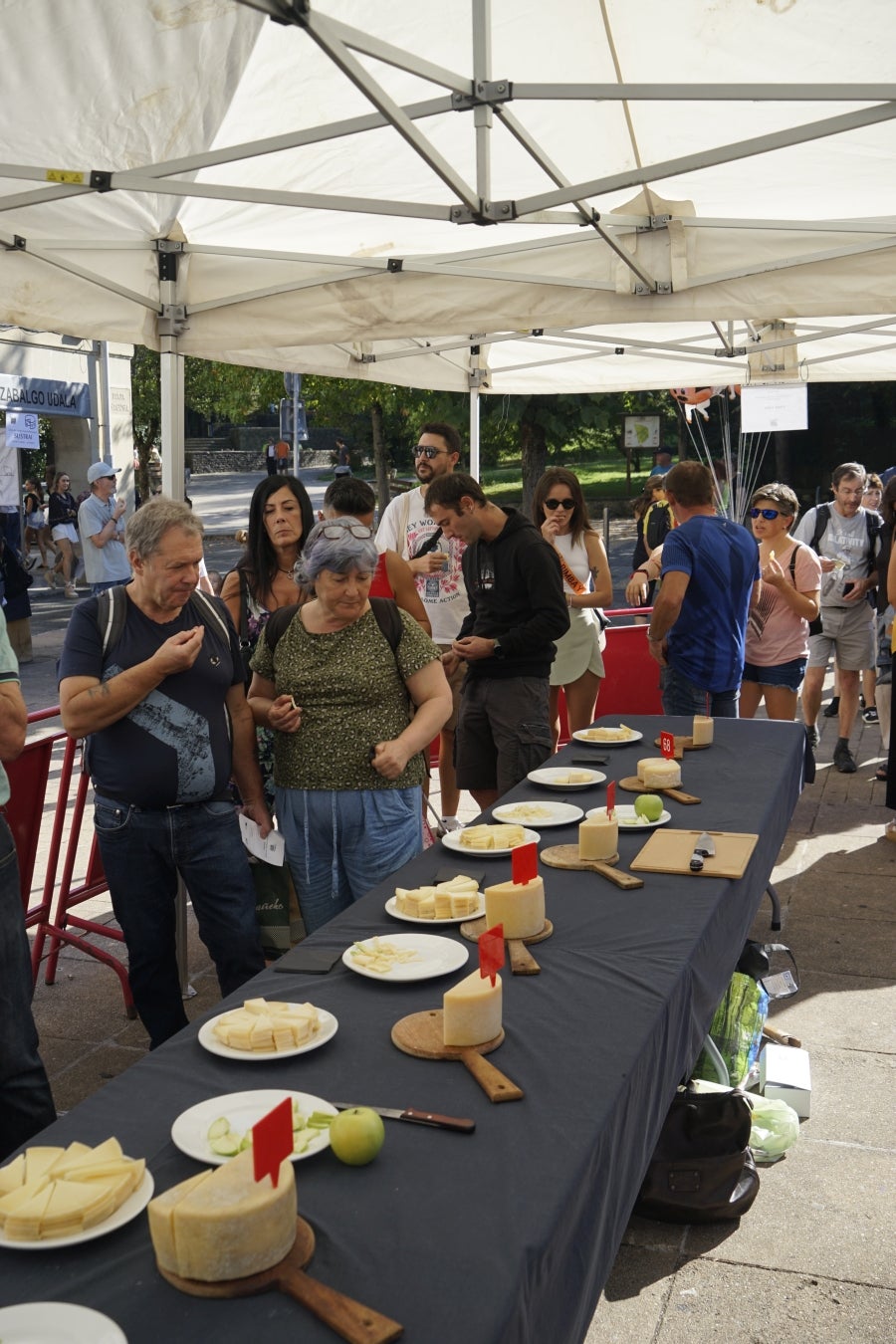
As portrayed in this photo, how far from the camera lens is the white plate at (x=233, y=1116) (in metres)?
1.78

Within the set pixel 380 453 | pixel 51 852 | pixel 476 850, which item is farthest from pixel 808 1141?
pixel 380 453

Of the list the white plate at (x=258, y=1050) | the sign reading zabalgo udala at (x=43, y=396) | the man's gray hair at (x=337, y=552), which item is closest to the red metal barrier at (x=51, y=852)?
the man's gray hair at (x=337, y=552)

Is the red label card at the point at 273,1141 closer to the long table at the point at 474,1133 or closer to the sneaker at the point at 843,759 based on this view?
the long table at the point at 474,1133

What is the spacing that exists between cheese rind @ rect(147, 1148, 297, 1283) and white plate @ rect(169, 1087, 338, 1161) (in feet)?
0.78

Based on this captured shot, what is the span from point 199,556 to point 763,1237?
7.35 feet

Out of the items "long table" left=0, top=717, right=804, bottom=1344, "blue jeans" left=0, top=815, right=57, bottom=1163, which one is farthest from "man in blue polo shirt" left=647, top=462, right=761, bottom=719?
"blue jeans" left=0, top=815, right=57, bottom=1163

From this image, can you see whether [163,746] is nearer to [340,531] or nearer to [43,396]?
[340,531]

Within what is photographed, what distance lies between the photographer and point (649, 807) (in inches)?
143

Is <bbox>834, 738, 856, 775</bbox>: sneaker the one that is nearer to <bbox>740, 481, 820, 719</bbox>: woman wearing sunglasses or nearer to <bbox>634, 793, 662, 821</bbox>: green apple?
<bbox>740, 481, 820, 719</bbox>: woman wearing sunglasses

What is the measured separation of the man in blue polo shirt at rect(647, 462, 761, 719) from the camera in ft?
A: 18.1

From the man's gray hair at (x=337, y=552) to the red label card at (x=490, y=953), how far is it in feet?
4.91

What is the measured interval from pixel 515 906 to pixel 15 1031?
1181 mm

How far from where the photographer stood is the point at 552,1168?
1763mm

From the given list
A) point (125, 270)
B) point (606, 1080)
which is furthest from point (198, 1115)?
point (125, 270)
